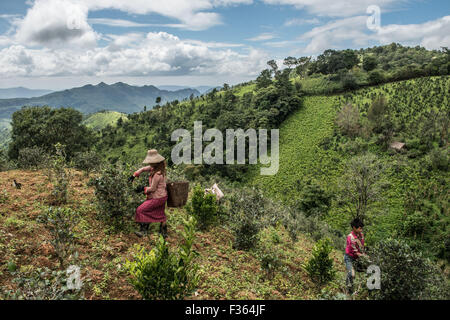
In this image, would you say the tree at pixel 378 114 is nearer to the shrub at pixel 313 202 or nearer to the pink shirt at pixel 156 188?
the shrub at pixel 313 202

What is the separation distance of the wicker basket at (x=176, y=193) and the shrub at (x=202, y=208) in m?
0.34

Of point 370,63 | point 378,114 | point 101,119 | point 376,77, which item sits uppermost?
point 370,63

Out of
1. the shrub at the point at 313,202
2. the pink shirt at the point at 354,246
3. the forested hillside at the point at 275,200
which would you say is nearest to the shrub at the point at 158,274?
the forested hillside at the point at 275,200

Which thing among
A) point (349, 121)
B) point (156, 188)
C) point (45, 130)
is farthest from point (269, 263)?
point (349, 121)

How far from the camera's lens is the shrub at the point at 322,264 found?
5191 millimetres

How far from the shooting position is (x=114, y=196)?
208 inches

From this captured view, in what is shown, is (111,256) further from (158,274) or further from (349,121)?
(349,121)

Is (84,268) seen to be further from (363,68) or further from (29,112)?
(363,68)

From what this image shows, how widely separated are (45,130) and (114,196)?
1956 centimetres

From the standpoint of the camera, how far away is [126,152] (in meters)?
58.4

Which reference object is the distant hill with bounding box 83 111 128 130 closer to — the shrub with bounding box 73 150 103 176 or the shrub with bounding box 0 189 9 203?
the shrub with bounding box 73 150 103 176
